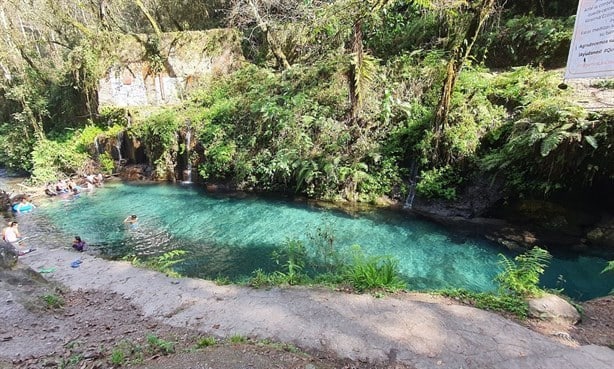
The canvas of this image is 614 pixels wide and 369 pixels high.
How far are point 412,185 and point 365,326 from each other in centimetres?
742

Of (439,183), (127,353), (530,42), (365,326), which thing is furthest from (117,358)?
(530,42)

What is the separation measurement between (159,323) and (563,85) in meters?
11.5

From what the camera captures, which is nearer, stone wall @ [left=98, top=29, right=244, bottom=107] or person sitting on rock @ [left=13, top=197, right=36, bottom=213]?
person sitting on rock @ [left=13, top=197, right=36, bottom=213]

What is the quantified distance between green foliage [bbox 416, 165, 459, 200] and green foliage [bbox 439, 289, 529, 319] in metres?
5.35

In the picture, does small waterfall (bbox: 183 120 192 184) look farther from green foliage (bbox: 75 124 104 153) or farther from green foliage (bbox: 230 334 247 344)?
green foliage (bbox: 230 334 247 344)

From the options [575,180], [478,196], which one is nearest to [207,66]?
[478,196]

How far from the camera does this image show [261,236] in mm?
9508

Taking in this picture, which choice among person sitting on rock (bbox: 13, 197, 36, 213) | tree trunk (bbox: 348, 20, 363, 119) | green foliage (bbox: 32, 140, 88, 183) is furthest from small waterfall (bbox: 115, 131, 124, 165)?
tree trunk (bbox: 348, 20, 363, 119)

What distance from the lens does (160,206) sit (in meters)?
12.4

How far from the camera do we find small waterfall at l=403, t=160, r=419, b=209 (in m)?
11.1

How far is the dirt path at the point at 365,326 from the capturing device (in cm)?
385

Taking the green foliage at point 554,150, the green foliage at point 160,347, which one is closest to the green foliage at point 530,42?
the green foliage at point 554,150

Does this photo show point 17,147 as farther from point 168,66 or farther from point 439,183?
point 439,183

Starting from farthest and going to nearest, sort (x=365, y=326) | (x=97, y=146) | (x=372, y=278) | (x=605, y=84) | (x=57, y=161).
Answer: (x=97, y=146), (x=57, y=161), (x=605, y=84), (x=372, y=278), (x=365, y=326)
